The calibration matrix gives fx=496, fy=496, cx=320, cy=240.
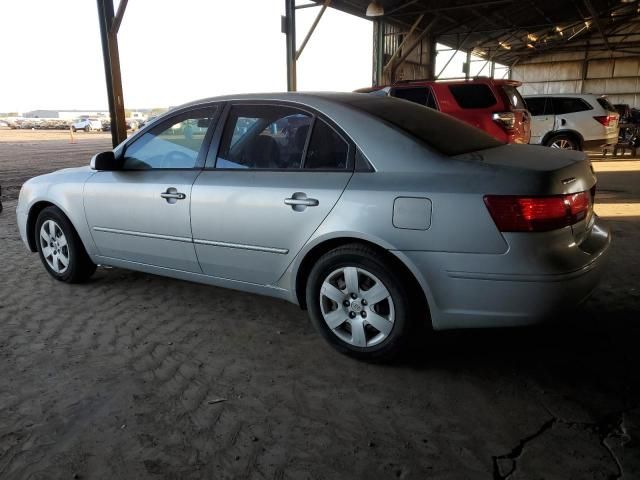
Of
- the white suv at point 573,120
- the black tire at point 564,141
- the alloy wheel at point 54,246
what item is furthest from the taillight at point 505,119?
the alloy wheel at point 54,246

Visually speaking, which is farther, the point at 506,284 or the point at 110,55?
the point at 110,55

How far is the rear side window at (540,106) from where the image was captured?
39.7ft

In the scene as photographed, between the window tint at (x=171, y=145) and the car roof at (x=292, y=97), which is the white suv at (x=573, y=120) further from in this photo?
the window tint at (x=171, y=145)

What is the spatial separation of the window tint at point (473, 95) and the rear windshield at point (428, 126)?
5754 millimetres

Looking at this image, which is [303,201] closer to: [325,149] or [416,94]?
[325,149]

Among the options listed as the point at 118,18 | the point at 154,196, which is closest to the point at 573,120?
the point at 118,18

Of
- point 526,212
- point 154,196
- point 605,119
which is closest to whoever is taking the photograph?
point 526,212

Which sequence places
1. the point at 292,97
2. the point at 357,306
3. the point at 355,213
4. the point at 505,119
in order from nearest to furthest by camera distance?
the point at 355,213 → the point at 357,306 → the point at 292,97 → the point at 505,119

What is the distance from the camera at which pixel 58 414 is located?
92.0 inches

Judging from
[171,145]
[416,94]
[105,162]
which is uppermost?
[416,94]

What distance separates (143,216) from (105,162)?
516 millimetres

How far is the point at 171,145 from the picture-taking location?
3477 millimetres

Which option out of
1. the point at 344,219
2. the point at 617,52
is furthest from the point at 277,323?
the point at 617,52

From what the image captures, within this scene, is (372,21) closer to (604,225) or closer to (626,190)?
(626,190)
